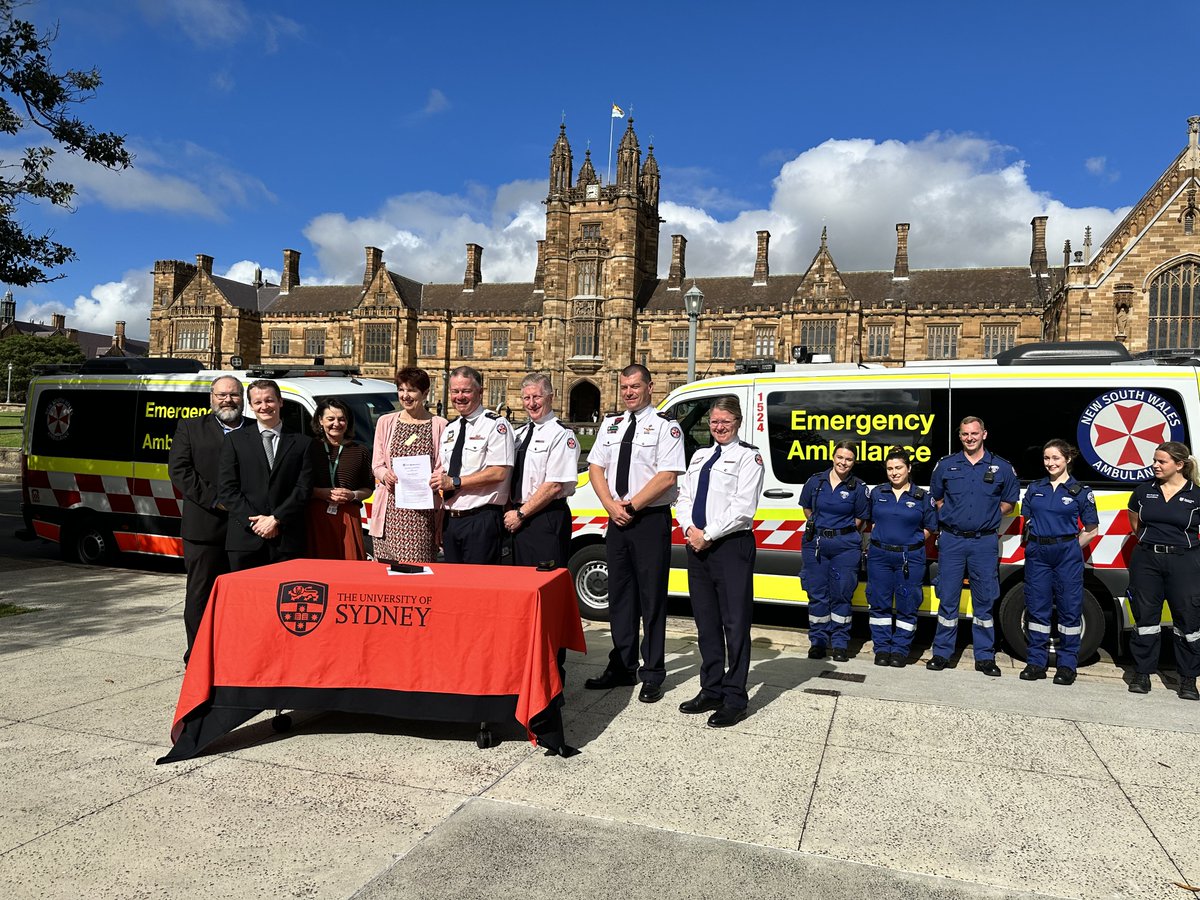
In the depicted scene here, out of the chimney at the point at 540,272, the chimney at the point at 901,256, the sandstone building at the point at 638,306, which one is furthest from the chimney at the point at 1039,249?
the chimney at the point at 540,272

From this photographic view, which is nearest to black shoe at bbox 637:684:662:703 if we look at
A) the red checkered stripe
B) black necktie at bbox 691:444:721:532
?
black necktie at bbox 691:444:721:532

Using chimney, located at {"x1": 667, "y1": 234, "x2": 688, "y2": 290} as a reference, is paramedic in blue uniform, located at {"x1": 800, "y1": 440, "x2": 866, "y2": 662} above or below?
below

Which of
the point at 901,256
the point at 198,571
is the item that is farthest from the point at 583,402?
the point at 198,571

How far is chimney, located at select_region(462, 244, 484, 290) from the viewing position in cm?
6319

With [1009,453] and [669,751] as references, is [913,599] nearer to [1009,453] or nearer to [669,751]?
[1009,453]

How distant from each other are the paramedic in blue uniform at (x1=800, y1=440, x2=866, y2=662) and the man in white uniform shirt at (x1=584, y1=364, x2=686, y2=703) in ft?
6.53

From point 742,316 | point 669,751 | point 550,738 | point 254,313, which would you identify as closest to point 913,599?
point 669,751

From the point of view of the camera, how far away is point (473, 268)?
63438 mm

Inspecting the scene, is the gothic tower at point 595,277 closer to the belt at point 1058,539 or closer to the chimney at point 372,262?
the chimney at point 372,262

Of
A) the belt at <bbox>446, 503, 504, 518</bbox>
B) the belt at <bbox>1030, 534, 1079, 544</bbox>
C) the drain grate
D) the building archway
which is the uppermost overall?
the building archway

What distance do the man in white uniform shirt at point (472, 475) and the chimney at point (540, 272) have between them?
Result: 2151 inches

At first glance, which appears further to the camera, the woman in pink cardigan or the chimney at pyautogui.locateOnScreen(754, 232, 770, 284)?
the chimney at pyautogui.locateOnScreen(754, 232, 770, 284)

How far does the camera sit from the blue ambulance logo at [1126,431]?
252 inches

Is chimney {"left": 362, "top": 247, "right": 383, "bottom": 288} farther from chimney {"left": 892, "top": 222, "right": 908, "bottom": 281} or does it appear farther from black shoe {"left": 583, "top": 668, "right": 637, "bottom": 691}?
black shoe {"left": 583, "top": 668, "right": 637, "bottom": 691}
